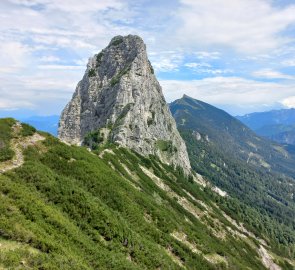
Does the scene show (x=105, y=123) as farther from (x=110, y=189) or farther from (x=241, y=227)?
(x=110, y=189)

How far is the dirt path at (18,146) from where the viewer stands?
187ft

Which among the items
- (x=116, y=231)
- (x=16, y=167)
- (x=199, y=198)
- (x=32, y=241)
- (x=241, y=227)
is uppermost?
(x=16, y=167)

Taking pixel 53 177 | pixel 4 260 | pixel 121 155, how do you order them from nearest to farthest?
1. pixel 4 260
2. pixel 53 177
3. pixel 121 155

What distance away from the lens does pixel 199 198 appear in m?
155

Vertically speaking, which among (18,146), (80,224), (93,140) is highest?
(18,146)

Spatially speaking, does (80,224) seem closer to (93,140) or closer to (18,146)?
(18,146)

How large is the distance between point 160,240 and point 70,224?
2625cm

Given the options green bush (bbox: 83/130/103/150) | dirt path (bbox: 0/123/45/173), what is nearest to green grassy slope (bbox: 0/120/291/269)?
dirt path (bbox: 0/123/45/173)

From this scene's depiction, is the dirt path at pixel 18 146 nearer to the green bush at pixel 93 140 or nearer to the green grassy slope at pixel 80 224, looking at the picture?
the green grassy slope at pixel 80 224

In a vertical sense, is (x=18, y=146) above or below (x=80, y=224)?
above

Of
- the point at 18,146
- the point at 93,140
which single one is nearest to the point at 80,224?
the point at 18,146

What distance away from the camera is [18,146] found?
2586 inches

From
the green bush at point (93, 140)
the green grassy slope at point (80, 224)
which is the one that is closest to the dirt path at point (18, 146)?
the green grassy slope at point (80, 224)

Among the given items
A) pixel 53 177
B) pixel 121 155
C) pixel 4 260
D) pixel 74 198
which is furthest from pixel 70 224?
pixel 121 155
